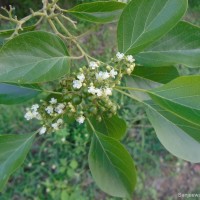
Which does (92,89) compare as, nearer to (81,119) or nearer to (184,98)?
(81,119)

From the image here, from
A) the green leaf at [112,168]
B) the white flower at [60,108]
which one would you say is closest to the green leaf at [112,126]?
the green leaf at [112,168]

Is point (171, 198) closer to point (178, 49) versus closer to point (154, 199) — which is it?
point (154, 199)

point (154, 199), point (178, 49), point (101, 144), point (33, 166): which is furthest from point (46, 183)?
point (178, 49)

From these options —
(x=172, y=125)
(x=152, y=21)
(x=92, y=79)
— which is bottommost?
(x=172, y=125)

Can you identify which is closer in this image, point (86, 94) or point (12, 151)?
point (86, 94)

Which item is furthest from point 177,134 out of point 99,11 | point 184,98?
point 99,11

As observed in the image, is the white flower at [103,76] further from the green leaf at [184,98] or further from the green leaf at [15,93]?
the green leaf at [15,93]
